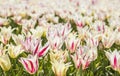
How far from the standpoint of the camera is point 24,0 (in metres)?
10.2

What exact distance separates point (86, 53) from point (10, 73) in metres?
0.86

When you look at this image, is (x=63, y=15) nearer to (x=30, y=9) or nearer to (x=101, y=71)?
(x=30, y=9)

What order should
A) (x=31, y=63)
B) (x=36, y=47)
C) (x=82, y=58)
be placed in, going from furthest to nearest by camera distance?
(x=36, y=47) → (x=82, y=58) → (x=31, y=63)

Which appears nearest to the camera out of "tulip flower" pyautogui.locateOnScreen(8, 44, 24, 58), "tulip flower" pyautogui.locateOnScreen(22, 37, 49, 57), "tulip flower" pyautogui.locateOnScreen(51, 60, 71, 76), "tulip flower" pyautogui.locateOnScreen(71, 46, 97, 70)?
"tulip flower" pyautogui.locateOnScreen(51, 60, 71, 76)

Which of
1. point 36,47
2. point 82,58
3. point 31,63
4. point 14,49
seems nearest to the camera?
point 31,63

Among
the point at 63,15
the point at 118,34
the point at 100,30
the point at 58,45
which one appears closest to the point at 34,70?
the point at 58,45

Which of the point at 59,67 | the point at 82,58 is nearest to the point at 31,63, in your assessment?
the point at 59,67

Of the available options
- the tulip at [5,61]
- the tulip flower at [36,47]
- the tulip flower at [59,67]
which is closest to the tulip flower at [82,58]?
the tulip flower at [59,67]

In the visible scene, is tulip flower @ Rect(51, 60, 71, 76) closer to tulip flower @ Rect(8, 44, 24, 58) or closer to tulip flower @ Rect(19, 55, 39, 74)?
tulip flower @ Rect(19, 55, 39, 74)

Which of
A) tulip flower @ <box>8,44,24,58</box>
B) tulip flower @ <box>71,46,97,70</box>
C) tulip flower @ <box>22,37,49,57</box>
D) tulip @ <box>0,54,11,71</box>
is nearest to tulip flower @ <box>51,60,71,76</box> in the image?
tulip flower @ <box>71,46,97,70</box>

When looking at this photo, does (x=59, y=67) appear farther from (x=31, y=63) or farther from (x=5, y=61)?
(x=5, y=61)

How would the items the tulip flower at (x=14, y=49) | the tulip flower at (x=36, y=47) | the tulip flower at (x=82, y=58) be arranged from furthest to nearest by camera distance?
the tulip flower at (x=14, y=49) < the tulip flower at (x=36, y=47) < the tulip flower at (x=82, y=58)

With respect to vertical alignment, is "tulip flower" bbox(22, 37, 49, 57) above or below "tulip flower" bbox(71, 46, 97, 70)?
above

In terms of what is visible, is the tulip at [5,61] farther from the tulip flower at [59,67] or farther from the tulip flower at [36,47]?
the tulip flower at [59,67]
